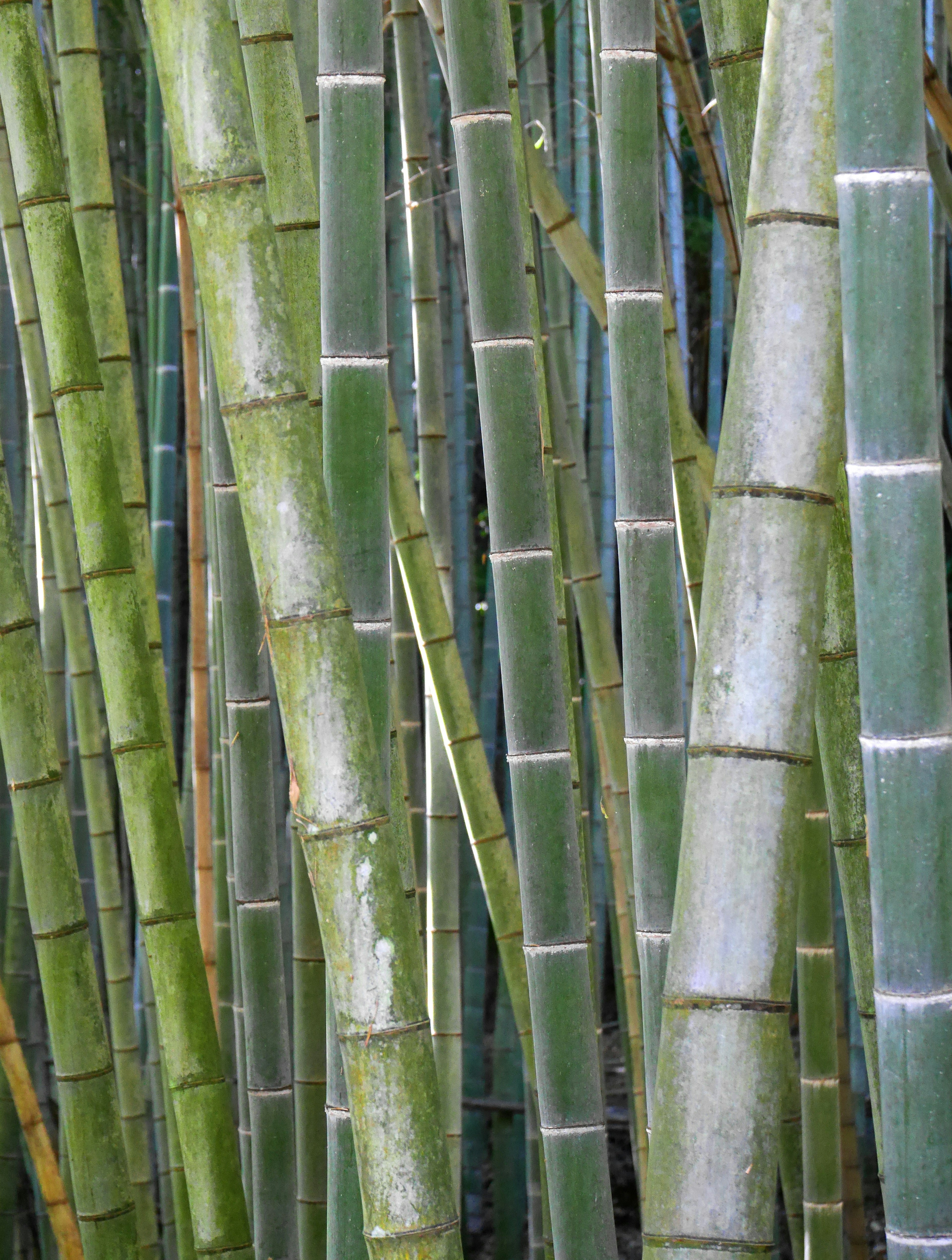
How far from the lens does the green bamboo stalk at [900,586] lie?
55cm

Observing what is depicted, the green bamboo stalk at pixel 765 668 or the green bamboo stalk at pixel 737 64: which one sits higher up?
the green bamboo stalk at pixel 737 64

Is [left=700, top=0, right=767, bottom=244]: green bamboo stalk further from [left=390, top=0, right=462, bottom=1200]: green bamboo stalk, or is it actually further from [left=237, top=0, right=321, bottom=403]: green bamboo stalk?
[left=390, top=0, right=462, bottom=1200]: green bamboo stalk

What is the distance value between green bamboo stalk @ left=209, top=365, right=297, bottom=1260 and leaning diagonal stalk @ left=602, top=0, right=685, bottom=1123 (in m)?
0.33

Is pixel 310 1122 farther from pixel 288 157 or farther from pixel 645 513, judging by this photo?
pixel 288 157

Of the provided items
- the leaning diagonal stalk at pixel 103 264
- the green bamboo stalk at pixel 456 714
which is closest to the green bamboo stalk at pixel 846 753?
the green bamboo stalk at pixel 456 714

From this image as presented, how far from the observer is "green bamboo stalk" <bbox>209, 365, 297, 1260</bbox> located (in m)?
1.09

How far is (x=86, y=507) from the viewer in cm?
105

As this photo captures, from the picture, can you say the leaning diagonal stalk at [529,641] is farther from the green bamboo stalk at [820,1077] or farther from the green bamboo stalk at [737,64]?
the green bamboo stalk at [820,1077]

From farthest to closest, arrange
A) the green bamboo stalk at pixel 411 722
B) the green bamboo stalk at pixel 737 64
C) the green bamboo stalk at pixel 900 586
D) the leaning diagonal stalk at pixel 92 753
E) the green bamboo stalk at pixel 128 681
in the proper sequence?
1. the green bamboo stalk at pixel 411 722
2. the leaning diagonal stalk at pixel 92 753
3. the green bamboo stalk at pixel 128 681
4. the green bamboo stalk at pixel 737 64
5. the green bamboo stalk at pixel 900 586

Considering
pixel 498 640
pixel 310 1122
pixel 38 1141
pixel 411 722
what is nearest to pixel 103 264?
pixel 498 640

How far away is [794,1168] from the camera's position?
5.84 feet

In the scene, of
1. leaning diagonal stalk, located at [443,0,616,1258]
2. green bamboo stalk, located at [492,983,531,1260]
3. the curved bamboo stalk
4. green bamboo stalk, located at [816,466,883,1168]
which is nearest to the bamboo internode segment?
leaning diagonal stalk, located at [443,0,616,1258]

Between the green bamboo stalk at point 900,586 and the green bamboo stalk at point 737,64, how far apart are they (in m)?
0.21

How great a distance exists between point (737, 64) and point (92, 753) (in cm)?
131
